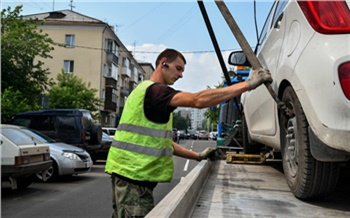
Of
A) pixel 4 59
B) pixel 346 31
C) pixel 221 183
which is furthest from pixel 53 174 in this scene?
pixel 4 59

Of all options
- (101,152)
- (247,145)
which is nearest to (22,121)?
(101,152)

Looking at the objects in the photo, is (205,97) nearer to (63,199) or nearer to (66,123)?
(63,199)

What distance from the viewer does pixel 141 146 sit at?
2.42 meters

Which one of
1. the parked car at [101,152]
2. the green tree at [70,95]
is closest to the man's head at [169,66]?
the parked car at [101,152]

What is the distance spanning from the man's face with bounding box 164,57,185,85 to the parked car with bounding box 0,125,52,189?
5.05 m

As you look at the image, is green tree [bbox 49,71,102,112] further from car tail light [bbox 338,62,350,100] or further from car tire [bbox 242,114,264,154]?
car tail light [bbox 338,62,350,100]

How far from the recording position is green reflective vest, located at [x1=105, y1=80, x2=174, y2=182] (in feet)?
7.95

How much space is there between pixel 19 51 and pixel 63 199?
13042mm

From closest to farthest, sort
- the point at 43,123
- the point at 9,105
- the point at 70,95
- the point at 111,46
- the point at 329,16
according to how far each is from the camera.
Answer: the point at 329,16 < the point at 43,123 < the point at 9,105 < the point at 70,95 < the point at 111,46

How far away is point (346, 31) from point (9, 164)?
6.20 meters

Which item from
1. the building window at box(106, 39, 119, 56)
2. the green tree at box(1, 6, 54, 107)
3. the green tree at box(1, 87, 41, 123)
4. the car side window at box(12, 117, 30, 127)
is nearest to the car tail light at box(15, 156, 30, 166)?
the car side window at box(12, 117, 30, 127)

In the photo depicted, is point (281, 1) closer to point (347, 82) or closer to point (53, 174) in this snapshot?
point (347, 82)

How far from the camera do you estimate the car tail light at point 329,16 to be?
1958 mm

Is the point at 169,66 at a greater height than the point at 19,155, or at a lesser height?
greater
